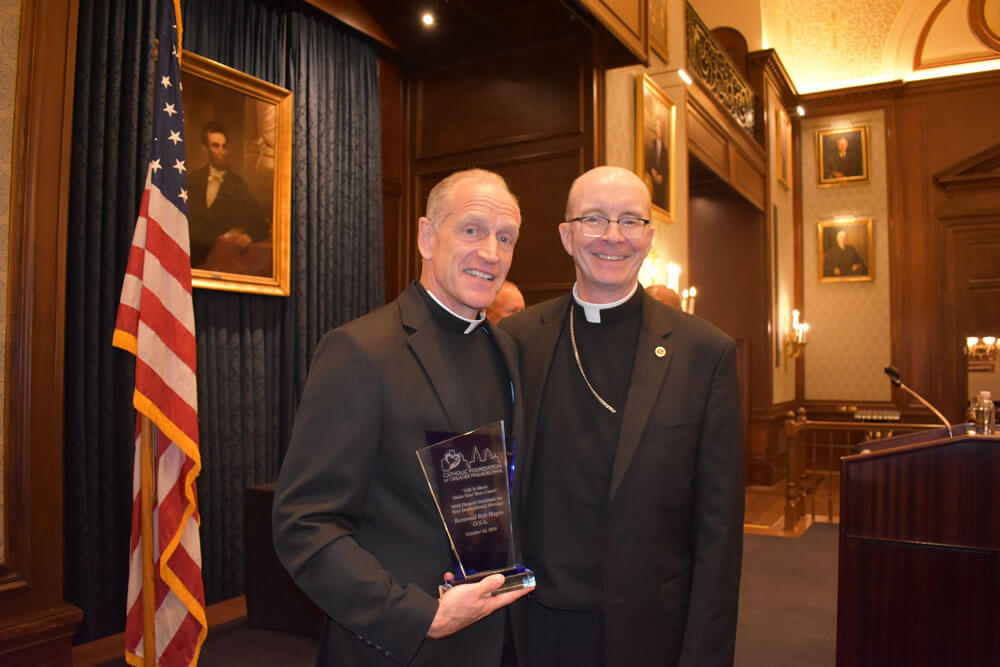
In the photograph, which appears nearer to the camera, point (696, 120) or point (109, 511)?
point (109, 511)

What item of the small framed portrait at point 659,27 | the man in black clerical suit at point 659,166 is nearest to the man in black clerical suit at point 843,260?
the man in black clerical suit at point 659,166

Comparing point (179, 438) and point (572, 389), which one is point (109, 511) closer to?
point (179, 438)

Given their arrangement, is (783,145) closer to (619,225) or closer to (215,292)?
(215,292)

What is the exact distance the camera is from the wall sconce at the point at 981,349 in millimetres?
10703

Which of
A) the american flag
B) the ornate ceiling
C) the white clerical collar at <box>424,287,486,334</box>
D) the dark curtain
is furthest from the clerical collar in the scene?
the ornate ceiling

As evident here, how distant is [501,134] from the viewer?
597 cm

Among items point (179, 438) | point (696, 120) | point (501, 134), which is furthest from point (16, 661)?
point (696, 120)

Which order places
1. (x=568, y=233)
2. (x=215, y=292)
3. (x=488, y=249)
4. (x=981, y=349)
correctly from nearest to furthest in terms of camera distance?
(x=488, y=249) < (x=568, y=233) < (x=215, y=292) < (x=981, y=349)

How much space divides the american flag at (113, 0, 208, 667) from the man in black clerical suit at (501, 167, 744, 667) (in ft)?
7.02

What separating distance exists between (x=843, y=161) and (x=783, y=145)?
1.33 metres

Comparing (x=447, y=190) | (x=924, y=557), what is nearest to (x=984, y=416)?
(x=924, y=557)

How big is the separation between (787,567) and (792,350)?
6785mm

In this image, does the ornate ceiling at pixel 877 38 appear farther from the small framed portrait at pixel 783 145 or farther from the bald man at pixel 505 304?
the bald man at pixel 505 304

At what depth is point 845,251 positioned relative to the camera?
1261 cm
